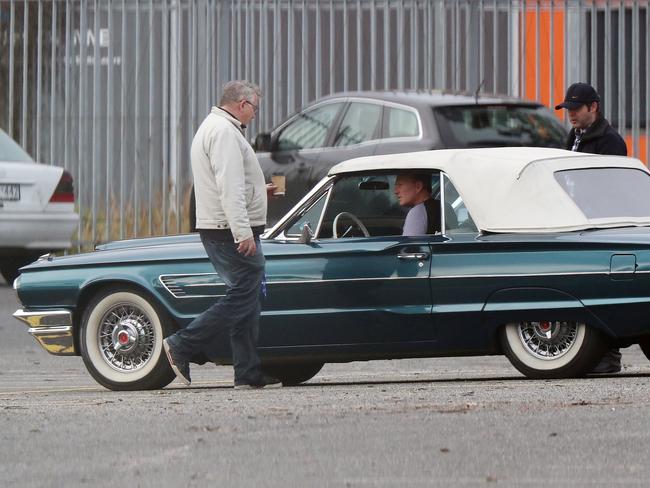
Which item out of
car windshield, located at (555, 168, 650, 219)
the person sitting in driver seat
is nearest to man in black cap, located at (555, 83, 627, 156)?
car windshield, located at (555, 168, 650, 219)

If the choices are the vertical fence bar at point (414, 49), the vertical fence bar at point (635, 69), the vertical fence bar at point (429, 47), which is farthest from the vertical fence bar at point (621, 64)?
the vertical fence bar at point (414, 49)

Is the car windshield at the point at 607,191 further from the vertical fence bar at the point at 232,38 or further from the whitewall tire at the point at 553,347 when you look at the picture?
the vertical fence bar at the point at 232,38

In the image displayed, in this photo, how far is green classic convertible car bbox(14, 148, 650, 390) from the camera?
33.5ft

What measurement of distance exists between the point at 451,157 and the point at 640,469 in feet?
12.8

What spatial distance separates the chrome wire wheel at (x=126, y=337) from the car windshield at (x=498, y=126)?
525 cm

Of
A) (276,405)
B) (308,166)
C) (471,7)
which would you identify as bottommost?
(276,405)

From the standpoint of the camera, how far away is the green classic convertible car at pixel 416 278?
10.2 m

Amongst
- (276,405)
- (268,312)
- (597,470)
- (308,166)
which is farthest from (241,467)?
(308,166)

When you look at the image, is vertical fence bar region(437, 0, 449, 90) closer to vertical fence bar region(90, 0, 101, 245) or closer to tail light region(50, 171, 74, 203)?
vertical fence bar region(90, 0, 101, 245)

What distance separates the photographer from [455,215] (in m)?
10.7

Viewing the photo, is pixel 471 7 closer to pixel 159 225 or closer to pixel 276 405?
pixel 159 225

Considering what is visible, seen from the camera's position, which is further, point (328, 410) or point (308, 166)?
point (308, 166)

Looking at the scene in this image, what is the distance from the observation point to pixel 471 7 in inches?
846

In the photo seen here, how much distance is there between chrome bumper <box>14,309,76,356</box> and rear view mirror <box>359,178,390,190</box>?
1.81m
